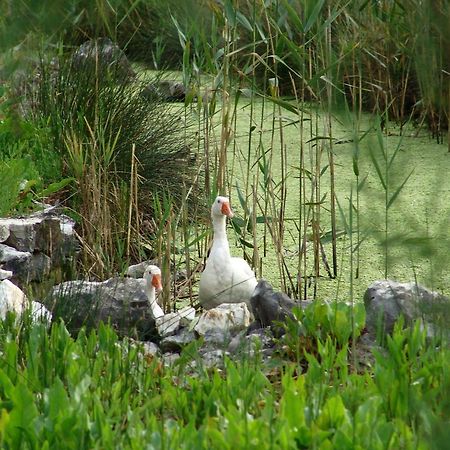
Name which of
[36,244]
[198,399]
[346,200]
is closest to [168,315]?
[36,244]

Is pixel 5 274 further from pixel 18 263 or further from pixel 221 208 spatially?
pixel 221 208

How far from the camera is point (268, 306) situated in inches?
120

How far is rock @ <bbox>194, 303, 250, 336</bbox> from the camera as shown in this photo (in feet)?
9.70

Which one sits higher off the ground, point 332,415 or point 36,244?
point 332,415

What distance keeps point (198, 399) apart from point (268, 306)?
992mm

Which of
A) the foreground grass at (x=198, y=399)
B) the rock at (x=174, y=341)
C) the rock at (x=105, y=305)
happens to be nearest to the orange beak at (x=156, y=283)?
the rock at (x=105, y=305)

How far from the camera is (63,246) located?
12.2ft

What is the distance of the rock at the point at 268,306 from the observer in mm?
2998

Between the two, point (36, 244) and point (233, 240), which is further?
point (233, 240)

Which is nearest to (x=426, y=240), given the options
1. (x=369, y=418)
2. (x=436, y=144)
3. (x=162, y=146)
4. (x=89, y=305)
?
(x=369, y=418)

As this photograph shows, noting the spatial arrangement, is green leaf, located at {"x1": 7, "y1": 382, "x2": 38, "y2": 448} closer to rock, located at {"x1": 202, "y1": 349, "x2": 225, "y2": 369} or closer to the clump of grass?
rock, located at {"x1": 202, "y1": 349, "x2": 225, "y2": 369}

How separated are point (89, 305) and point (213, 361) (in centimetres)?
46

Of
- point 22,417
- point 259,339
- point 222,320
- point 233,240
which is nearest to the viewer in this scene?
point 22,417

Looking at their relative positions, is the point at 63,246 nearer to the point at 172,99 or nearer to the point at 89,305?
the point at 89,305
